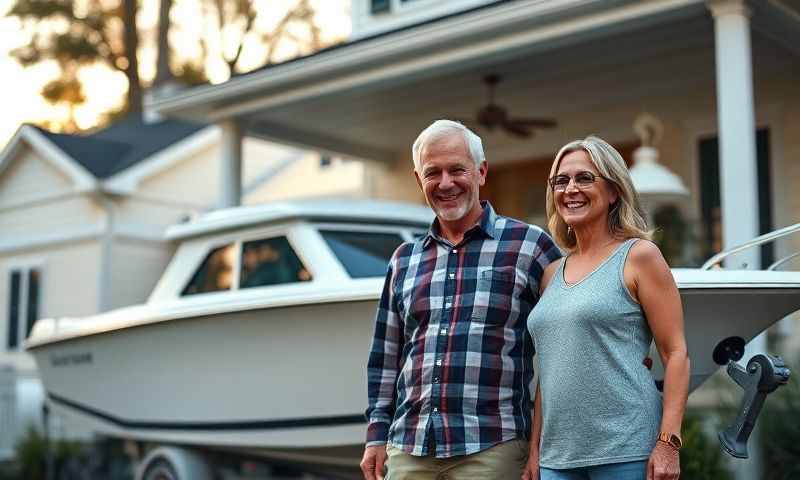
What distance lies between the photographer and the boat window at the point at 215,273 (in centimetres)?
708

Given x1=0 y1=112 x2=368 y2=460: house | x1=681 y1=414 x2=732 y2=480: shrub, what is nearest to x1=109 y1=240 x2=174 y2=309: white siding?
→ x1=0 y1=112 x2=368 y2=460: house

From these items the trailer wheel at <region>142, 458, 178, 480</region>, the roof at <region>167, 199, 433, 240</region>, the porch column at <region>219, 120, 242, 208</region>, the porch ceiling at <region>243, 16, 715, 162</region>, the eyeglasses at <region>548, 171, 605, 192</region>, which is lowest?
the trailer wheel at <region>142, 458, 178, 480</region>

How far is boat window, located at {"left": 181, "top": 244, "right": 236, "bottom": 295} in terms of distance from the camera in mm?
7078

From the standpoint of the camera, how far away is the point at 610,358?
9.70 feet

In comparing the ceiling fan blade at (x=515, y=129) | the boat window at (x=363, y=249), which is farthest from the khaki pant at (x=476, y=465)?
the ceiling fan blade at (x=515, y=129)

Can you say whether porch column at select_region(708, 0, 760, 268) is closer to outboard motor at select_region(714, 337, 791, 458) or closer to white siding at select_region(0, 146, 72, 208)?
outboard motor at select_region(714, 337, 791, 458)

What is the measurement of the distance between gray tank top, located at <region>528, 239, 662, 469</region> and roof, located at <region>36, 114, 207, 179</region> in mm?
13370

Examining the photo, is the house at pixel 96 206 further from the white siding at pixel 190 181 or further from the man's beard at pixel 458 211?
the man's beard at pixel 458 211

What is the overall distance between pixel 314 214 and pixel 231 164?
426 cm

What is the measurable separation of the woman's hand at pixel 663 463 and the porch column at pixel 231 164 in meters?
8.36

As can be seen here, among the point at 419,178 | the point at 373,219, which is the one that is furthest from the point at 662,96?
the point at 419,178

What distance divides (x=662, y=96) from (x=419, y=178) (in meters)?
7.76

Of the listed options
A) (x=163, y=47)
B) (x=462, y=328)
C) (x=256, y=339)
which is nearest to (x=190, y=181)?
(x=163, y=47)

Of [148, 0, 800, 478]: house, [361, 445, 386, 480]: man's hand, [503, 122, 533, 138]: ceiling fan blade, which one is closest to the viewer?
[361, 445, 386, 480]: man's hand
